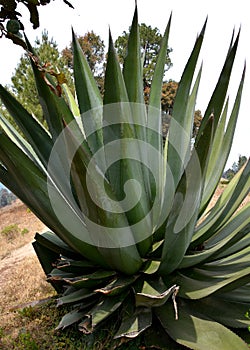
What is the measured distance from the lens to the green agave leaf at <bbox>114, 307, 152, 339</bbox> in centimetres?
155

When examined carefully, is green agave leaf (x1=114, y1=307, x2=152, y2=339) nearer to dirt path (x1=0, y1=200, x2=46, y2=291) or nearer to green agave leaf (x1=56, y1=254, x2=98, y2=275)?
green agave leaf (x1=56, y1=254, x2=98, y2=275)

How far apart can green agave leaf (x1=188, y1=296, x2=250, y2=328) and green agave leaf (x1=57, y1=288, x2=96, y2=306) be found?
0.48 meters

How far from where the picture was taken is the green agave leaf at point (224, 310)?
68.8 inches

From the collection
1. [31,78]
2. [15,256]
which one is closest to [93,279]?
[15,256]

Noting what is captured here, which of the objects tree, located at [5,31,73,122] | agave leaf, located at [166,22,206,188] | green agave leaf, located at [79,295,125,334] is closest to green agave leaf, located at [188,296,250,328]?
green agave leaf, located at [79,295,125,334]

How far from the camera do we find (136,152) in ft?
5.60

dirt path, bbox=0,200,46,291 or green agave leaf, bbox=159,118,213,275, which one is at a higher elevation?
green agave leaf, bbox=159,118,213,275

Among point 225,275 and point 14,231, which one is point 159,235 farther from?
point 14,231

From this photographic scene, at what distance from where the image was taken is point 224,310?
5.91 feet

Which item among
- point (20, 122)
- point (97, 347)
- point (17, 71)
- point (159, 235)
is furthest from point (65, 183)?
point (17, 71)

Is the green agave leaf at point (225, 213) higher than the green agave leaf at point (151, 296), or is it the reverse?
the green agave leaf at point (225, 213)

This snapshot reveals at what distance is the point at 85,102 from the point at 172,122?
0.48m

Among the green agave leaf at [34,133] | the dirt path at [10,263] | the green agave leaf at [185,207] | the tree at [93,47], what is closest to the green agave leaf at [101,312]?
the green agave leaf at [185,207]

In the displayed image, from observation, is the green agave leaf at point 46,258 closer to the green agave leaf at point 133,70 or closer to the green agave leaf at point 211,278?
the green agave leaf at point 211,278
